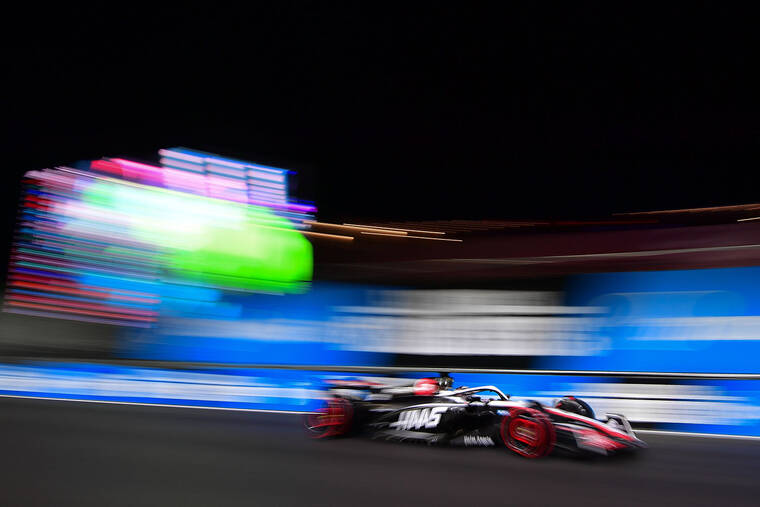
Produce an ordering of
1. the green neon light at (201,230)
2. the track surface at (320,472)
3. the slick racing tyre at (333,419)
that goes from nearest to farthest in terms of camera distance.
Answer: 1. the track surface at (320,472)
2. the slick racing tyre at (333,419)
3. the green neon light at (201,230)

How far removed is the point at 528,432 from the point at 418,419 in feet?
3.24

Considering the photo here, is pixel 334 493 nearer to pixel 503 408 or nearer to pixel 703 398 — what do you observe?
pixel 503 408

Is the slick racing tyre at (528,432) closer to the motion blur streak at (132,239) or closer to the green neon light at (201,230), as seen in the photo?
the green neon light at (201,230)

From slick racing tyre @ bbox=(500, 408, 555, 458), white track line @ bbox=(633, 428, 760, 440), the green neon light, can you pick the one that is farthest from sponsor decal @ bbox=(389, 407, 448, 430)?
the green neon light

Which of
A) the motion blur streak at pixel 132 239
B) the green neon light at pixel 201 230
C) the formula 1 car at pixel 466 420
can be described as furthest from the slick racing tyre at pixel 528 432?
the motion blur streak at pixel 132 239

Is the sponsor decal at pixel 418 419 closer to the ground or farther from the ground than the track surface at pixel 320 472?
farther from the ground

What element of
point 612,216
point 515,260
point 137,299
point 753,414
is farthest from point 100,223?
point 753,414

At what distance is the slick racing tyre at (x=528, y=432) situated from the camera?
5012 millimetres

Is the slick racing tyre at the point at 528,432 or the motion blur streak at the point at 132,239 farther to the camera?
the motion blur streak at the point at 132,239

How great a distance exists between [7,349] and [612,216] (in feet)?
41.7

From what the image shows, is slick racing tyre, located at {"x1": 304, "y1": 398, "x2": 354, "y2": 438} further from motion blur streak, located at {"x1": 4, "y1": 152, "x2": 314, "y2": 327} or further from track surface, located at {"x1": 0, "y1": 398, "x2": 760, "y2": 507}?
motion blur streak, located at {"x1": 4, "y1": 152, "x2": 314, "y2": 327}

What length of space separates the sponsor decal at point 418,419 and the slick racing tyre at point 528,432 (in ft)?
1.84

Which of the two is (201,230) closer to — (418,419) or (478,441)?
(418,419)

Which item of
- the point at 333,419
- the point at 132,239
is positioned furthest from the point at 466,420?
the point at 132,239
